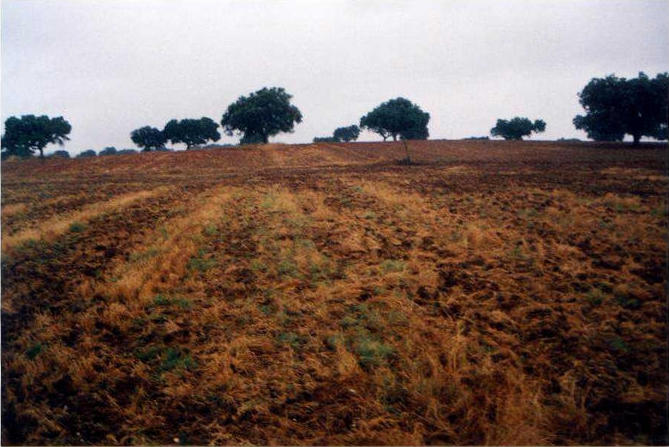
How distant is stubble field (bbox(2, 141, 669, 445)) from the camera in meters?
3.29

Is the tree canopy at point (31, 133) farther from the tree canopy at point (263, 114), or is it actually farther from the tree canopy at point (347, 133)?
the tree canopy at point (347, 133)

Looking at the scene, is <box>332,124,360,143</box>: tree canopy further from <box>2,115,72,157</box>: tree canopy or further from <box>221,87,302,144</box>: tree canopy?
<box>2,115,72,157</box>: tree canopy

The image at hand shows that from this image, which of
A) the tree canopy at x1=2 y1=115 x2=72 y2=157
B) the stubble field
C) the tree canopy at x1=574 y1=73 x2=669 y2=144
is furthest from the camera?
the tree canopy at x1=2 y1=115 x2=72 y2=157

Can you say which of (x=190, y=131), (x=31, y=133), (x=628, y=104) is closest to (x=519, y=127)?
(x=628, y=104)

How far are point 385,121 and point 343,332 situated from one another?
3734cm

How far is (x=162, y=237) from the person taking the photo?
9094 mm

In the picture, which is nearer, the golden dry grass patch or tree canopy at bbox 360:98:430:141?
the golden dry grass patch

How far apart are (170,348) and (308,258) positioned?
11.2 ft

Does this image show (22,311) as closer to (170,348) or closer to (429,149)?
(170,348)

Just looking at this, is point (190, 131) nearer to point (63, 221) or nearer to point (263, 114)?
point (263, 114)

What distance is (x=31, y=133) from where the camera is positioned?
49281 mm

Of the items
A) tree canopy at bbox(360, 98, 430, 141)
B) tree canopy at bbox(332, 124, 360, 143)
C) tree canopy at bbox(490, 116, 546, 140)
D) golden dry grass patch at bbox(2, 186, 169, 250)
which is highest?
tree canopy at bbox(332, 124, 360, 143)

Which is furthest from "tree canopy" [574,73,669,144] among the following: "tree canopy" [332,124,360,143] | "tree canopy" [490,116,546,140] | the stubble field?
"tree canopy" [332,124,360,143]

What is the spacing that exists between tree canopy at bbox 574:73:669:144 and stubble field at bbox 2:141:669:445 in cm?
3999
